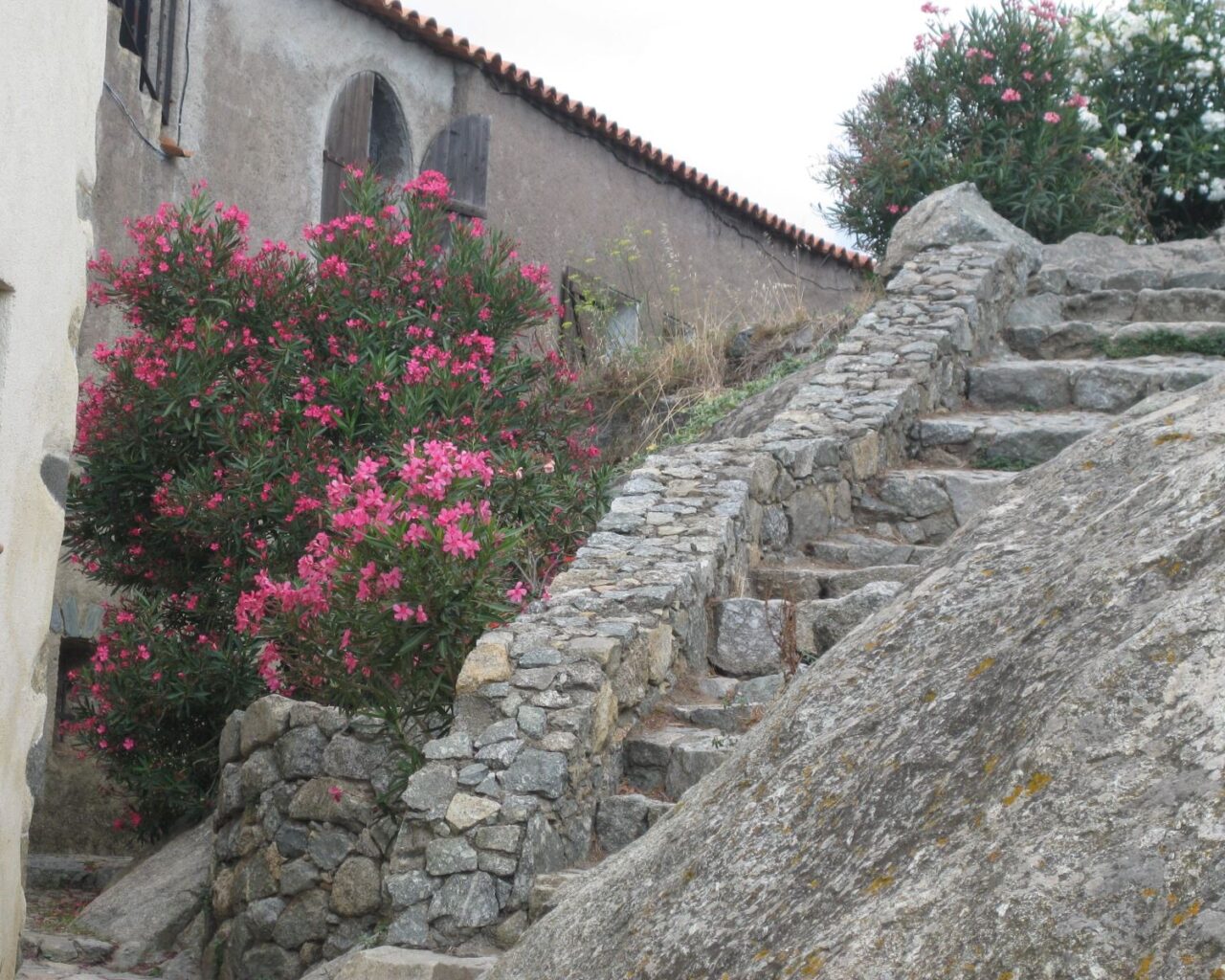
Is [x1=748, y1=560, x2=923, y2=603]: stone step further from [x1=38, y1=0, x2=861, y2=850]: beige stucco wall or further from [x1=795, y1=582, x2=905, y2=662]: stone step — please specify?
[x1=38, y1=0, x2=861, y2=850]: beige stucco wall

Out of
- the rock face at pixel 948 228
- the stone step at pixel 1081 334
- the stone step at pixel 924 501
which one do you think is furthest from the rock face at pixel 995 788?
the rock face at pixel 948 228

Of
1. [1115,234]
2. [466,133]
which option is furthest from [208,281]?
[1115,234]

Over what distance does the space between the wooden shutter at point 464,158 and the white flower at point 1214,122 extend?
19.9ft

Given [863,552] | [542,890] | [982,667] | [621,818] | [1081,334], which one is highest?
[1081,334]

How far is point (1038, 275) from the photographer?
10.2m

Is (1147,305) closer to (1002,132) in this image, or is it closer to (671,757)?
(1002,132)

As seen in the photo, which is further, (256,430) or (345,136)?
(345,136)

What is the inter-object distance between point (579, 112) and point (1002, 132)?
3.65m

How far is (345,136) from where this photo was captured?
11406mm

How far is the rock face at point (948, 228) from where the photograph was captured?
402 inches

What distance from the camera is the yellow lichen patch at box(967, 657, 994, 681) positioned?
6.53 ft

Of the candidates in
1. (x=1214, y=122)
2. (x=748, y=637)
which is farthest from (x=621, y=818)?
(x=1214, y=122)

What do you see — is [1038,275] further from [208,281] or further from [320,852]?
[320,852]

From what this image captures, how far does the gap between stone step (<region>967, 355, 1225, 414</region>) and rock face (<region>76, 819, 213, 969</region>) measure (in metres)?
5.23
